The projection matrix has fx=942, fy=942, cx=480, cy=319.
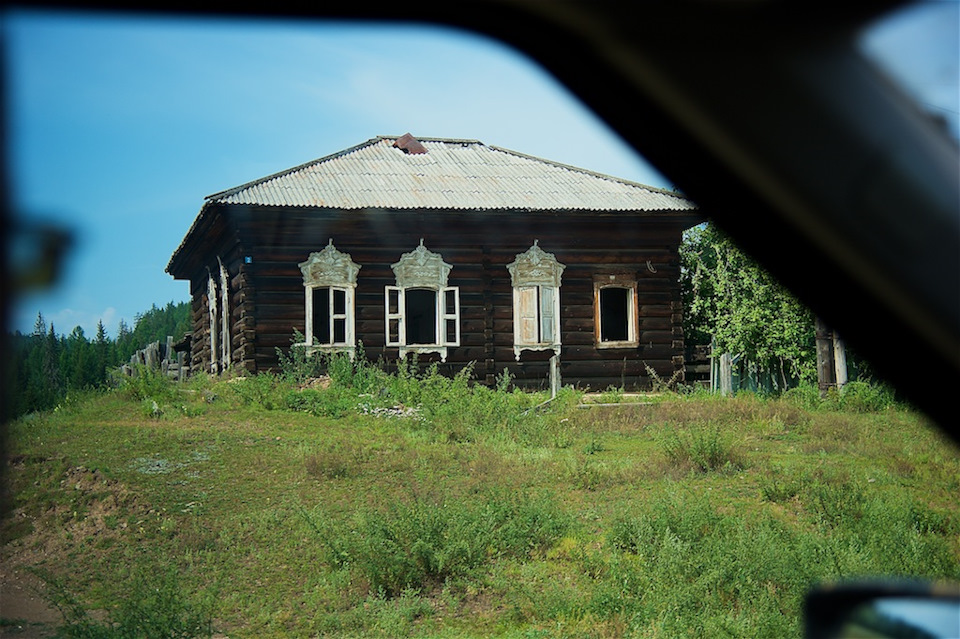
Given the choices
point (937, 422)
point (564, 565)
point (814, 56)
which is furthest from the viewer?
point (564, 565)

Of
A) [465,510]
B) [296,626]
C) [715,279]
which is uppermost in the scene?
[715,279]

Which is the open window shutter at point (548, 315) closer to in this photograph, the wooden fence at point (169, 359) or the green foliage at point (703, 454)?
the green foliage at point (703, 454)

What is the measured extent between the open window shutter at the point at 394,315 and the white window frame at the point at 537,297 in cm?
249

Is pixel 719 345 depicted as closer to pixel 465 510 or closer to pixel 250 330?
pixel 250 330

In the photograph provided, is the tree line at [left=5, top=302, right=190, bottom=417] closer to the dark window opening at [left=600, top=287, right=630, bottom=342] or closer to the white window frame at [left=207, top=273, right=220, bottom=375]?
the white window frame at [left=207, top=273, right=220, bottom=375]

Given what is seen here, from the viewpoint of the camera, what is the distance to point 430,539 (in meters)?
8.23

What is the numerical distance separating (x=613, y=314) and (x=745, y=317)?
3692 mm

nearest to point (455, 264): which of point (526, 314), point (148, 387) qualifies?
point (526, 314)

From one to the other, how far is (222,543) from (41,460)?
4.49m

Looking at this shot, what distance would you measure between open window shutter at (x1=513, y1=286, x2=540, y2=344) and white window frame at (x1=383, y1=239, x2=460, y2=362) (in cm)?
131

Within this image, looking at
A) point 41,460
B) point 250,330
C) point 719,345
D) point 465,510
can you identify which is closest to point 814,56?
point 465,510

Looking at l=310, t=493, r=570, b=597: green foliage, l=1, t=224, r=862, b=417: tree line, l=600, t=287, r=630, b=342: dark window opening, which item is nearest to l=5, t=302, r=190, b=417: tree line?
l=1, t=224, r=862, b=417: tree line

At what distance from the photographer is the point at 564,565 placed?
26.5ft

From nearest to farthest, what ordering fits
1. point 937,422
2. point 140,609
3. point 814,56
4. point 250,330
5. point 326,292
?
point 814,56
point 937,422
point 140,609
point 250,330
point 326,292
